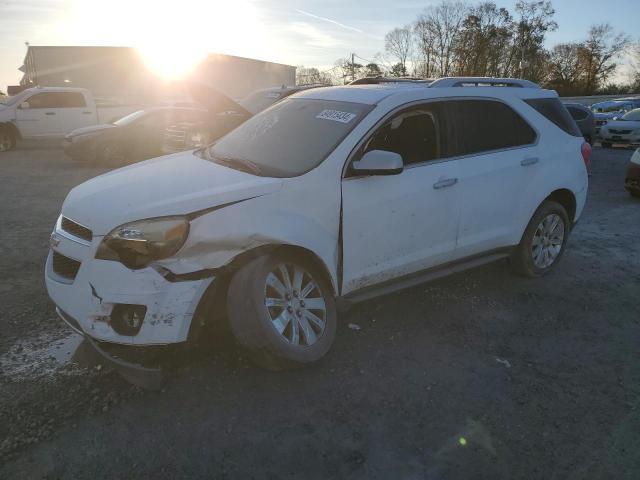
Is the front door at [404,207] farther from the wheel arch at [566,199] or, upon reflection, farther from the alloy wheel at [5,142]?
the alloy wheel at [5,142]

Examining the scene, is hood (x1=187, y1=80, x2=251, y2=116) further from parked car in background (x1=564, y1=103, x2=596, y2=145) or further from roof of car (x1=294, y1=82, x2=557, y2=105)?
parked car in background (x1=564, y1=103, x2=596, y2=145)

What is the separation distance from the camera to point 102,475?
2.34m

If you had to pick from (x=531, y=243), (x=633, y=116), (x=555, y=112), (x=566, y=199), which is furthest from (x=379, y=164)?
(x=633, y=116)

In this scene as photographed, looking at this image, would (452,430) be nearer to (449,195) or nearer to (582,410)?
(582,410)

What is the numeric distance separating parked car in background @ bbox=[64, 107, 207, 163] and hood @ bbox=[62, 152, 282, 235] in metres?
8.74

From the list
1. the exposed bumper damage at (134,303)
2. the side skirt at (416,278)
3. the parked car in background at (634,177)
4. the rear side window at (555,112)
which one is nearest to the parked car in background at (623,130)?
the parked car in background at (634,177)

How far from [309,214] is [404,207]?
2.49ft

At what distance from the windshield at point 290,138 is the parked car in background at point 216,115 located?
256 cm

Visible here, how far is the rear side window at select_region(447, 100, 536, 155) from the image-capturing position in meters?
3.87

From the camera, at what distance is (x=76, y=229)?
9.59ft

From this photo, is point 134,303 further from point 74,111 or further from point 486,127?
point 74,111

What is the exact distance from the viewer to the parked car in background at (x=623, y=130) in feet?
52.6

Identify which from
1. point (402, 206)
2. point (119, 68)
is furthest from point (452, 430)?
point (119, 68)

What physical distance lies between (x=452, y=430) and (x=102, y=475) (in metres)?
1.78
